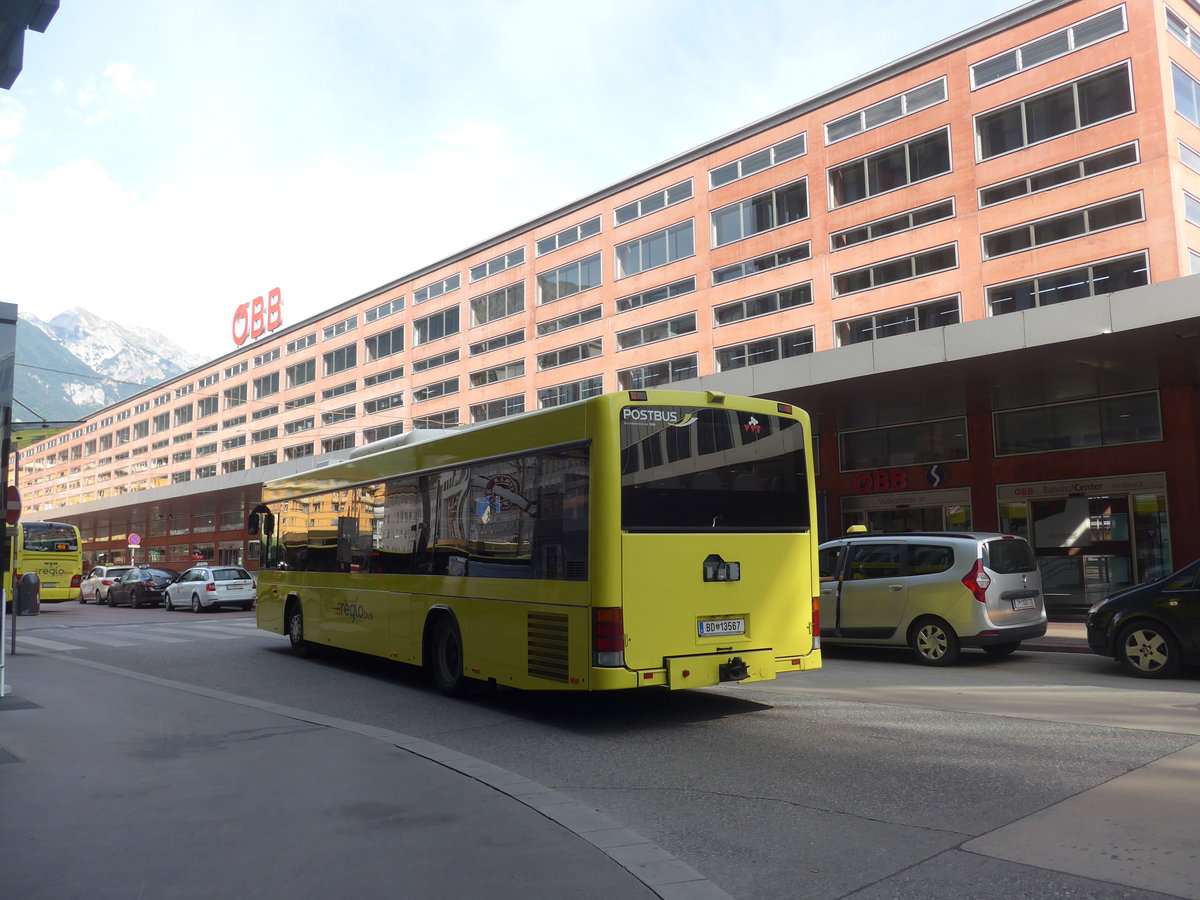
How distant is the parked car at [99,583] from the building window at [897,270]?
28.7 metres

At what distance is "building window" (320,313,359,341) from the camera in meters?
66.4

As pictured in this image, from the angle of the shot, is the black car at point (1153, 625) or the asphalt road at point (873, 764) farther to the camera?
the black car at point (1153, 625)

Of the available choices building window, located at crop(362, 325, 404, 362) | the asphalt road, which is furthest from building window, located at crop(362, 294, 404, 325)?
the asphalt road

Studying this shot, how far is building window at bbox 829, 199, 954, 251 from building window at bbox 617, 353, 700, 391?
8048 mm

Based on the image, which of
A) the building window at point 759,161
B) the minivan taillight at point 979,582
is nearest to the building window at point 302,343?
the building window at point 759,161

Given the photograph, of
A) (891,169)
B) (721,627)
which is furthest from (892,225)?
(721,627)

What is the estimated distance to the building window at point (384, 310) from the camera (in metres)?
61.7

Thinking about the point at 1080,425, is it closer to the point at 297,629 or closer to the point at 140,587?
the point at 297,629

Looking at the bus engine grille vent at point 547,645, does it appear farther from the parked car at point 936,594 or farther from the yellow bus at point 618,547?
the parked car at point 936,594

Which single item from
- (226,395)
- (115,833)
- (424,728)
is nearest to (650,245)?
(424,728)

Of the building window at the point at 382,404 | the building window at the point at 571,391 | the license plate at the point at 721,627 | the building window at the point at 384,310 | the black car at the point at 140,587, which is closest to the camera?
the license plate at the point at 721,627

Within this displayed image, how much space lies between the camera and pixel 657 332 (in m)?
42.1

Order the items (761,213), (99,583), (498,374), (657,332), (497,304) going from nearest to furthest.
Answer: (761,213) < (99,583) < (657,332) < (498,374) < (497,304)

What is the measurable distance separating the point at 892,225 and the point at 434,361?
32161 mm
